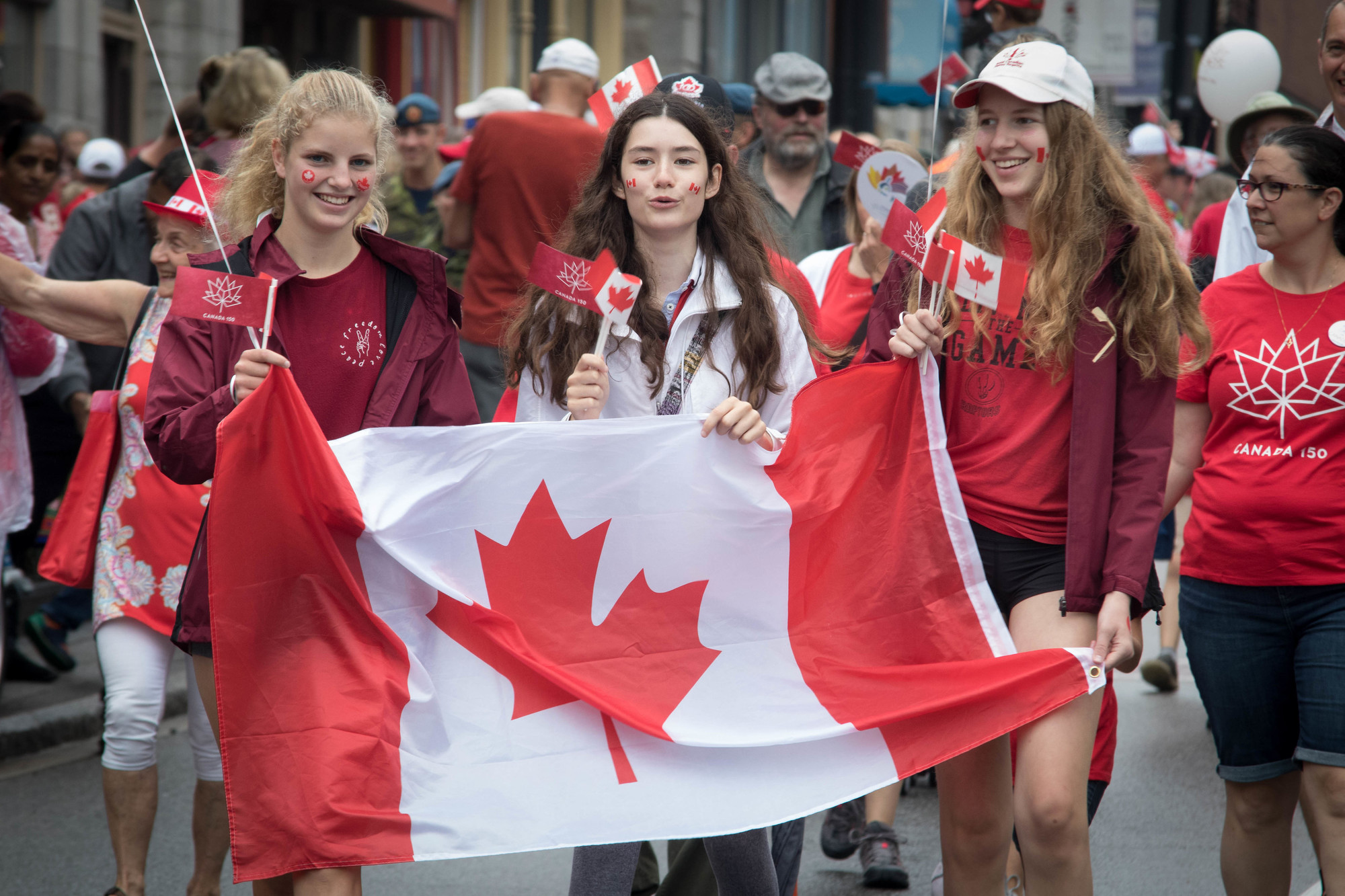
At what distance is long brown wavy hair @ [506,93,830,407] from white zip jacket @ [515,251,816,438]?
0.05ft

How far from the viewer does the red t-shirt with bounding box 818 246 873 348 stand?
19.3 feet

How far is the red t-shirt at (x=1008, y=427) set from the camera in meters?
3.73

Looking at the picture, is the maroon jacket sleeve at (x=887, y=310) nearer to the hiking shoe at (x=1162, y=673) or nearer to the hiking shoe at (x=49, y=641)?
the hiking shoe at (x=1162, y=673)

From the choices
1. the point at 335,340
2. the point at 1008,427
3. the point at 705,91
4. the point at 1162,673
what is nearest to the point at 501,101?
the point at 1162,673

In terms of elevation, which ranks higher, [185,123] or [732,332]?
[185,123]

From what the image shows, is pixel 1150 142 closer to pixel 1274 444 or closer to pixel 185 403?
pixel 1274 444

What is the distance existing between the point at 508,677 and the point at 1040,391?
1.43 m

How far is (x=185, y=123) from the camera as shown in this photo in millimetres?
7543

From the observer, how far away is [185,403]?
3613mm

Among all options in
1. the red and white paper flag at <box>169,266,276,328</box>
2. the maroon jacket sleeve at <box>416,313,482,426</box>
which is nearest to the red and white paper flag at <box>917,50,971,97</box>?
the maroon jacket sleeve at <box>416,313,482,426</box>

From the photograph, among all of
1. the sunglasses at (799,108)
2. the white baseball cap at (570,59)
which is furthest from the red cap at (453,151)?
the sunglasses at (799,108)

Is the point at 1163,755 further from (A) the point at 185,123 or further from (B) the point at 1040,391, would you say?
(A) the point at 185,123

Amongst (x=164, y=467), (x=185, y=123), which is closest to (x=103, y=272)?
(x=185, y=123)

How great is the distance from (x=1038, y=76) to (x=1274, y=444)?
1185 mm
